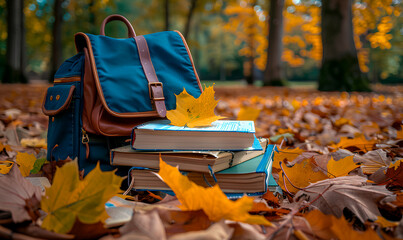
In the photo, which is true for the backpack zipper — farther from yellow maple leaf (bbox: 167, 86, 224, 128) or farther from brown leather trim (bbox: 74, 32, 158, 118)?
yellow maple leaf (bbox: 167, 86, 224, 128)

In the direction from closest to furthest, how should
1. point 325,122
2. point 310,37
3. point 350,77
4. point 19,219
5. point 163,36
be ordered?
point 19,219
point 163,36
point 325,122
point 350,77
point 310,37

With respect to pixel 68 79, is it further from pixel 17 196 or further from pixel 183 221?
pixel 183 221

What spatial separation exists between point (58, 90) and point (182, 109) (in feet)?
1.89

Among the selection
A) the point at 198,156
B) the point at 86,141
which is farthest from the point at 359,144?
the point at 86,141

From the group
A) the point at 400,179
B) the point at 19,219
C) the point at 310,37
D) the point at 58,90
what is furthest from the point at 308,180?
the point at 310,37

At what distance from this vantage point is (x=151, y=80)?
1356 millimetres

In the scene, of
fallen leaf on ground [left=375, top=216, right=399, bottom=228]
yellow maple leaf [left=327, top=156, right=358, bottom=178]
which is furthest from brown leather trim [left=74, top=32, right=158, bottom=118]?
fallen leaf on ground [left=375, top=216, right=399, bottom=228]

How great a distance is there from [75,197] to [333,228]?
568 millimetres

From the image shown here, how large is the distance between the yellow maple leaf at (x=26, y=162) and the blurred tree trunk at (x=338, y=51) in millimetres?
6520

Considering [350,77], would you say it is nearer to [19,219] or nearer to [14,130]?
[14,130]

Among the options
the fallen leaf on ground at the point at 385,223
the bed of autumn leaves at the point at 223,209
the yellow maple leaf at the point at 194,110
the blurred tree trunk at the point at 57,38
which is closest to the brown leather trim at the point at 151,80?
the yellow maple leaf at the point at 194,110

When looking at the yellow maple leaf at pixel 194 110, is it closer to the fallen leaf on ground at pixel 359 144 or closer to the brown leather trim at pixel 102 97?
the brown leather trim at pixel 102 97

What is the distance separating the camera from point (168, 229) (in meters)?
0.73

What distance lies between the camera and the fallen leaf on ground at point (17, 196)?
715 mm
